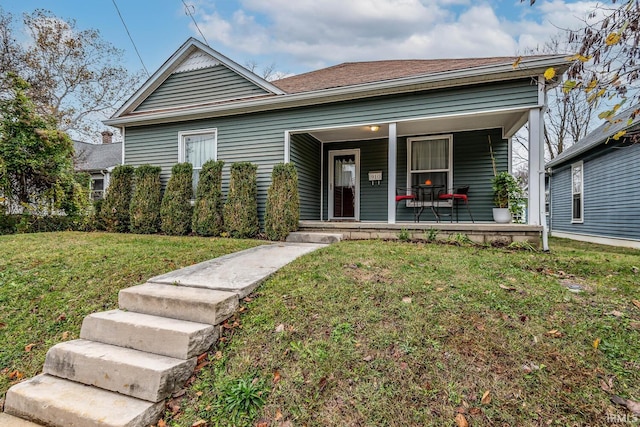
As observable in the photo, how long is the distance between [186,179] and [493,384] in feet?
23.1

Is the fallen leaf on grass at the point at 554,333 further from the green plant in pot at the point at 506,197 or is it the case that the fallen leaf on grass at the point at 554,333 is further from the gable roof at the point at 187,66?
the gable roof at the point at 187,66

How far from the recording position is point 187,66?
866 cm

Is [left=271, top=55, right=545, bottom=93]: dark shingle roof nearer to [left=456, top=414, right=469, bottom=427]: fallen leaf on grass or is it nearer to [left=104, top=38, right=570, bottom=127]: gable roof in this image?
[left=104, top=38, right=570, bottom=127]: gable roof

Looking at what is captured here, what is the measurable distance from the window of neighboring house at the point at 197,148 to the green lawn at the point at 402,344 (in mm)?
4838

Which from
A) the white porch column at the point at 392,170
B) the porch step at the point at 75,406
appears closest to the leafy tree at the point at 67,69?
the white porch column at the point at 392,170

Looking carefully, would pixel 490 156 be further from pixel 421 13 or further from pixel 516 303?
pixel 516 303

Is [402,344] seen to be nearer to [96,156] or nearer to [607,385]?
[607,385]

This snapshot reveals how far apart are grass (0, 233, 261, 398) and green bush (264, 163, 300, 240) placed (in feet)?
2.67

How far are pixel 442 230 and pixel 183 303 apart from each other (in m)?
4.73

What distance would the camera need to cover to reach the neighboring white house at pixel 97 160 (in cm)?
1559

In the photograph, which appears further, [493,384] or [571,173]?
[571,173]

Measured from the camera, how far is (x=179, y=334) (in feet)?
7.61

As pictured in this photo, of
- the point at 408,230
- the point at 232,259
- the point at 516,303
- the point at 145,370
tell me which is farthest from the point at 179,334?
the point at 408,230

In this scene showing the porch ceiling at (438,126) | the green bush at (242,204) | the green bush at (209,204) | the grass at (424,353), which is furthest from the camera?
the green bush at (209,204)
